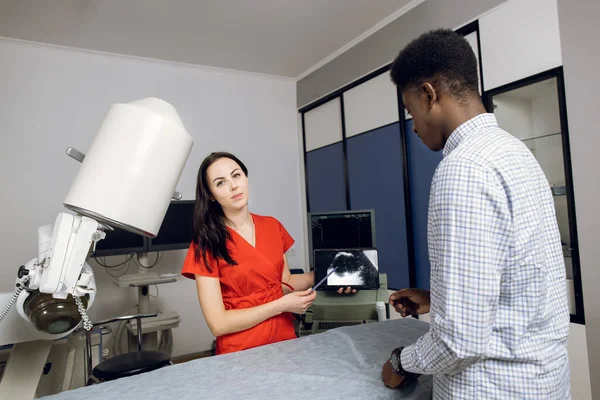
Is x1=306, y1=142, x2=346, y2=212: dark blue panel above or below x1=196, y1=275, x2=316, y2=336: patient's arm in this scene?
above

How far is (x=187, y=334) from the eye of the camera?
12.0ft

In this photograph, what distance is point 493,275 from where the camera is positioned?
2.34 feet

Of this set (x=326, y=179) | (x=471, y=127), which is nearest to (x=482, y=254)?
(x=471, y=127)

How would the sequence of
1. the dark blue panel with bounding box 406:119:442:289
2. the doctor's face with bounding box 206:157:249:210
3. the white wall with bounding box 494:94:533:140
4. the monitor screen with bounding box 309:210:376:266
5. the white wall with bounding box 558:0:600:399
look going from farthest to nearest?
the dark blue panel with bounding box 406:119:442:289, the monitor screen with bounding box 309:210:376:266, the white wall with bounding box 494:94:533:140, the white wall with bounding box 558:0:600:399, the doctor's face with bounding box 206:157:249:210

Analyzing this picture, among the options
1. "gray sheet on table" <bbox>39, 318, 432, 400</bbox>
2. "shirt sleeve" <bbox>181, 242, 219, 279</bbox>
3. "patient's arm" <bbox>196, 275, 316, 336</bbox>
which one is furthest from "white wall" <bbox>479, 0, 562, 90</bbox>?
"shirt sleeve" <bbox>181, 242, 219, 279</bbox>

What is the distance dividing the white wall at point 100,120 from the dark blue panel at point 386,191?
1.06m

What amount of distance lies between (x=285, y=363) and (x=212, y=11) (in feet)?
8.57

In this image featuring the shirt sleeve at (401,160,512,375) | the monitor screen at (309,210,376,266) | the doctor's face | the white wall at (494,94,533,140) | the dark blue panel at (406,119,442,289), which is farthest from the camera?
the dark blue panel at (406,119,442,289)

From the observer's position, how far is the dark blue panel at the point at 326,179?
3.88 metres

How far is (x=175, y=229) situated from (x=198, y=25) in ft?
5.45

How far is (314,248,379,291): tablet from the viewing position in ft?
5.14

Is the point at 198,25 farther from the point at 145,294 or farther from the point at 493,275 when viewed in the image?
the point at 493,275

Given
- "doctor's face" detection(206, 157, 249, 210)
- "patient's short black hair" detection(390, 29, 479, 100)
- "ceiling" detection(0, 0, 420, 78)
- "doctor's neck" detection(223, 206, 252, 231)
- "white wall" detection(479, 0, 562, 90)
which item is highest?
"ceiling" detection(0, 0, 420, 78)

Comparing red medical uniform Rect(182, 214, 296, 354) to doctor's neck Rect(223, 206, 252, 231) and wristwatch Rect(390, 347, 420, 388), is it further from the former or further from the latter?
wristwatch Rect(390, 347, 420, 388)
